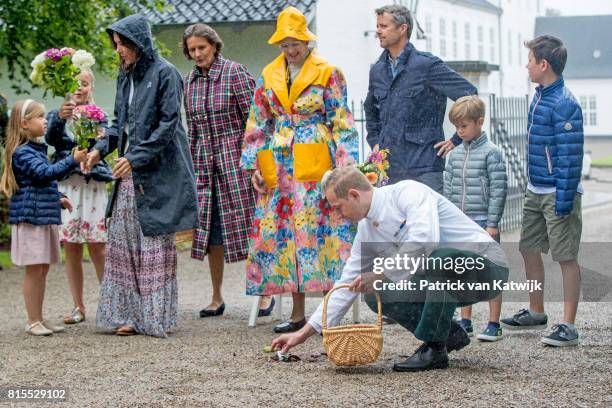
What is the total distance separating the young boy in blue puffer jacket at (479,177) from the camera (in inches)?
270

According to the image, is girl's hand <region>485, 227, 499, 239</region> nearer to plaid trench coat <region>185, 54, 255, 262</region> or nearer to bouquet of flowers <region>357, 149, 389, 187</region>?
bouquet of flowers <region>357, 149, 389, 187</region>

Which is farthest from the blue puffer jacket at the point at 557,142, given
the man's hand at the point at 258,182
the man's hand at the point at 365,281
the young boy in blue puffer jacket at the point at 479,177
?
the man's hand at the point at 258,182

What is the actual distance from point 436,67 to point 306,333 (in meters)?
2.42

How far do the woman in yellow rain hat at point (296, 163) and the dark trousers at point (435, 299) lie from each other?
1.40m

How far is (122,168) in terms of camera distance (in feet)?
23.7

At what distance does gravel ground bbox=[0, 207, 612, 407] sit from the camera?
5.27 metres

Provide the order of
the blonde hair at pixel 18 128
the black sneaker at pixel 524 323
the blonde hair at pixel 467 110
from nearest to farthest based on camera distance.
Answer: the blonde hair at pixel 467 110
the black sneaker at pixel 524 323
the blonde hair at pixel 18 128

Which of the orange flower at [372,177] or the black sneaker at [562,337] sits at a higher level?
the orange flower at [372,177]

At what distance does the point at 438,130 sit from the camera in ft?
24.6

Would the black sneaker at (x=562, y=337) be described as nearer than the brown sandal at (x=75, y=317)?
Result: Yes

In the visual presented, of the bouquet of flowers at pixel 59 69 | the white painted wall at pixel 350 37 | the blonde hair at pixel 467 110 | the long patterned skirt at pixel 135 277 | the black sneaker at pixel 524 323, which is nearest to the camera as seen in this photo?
the blonde hair at pixel 467 110

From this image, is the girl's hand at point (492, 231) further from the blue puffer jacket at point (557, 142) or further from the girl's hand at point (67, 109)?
the girl's hand at point (67, 109)

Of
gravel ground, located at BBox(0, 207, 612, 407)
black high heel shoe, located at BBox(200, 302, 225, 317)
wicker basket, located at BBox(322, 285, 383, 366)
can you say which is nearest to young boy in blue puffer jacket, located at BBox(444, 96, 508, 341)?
gravel ground, located at BBox(0, 207, 612, 407)

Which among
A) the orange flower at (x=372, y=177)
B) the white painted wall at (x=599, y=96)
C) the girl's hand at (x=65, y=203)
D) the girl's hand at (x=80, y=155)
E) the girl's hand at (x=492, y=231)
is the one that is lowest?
the white painted wall at (x=599, y=96)
